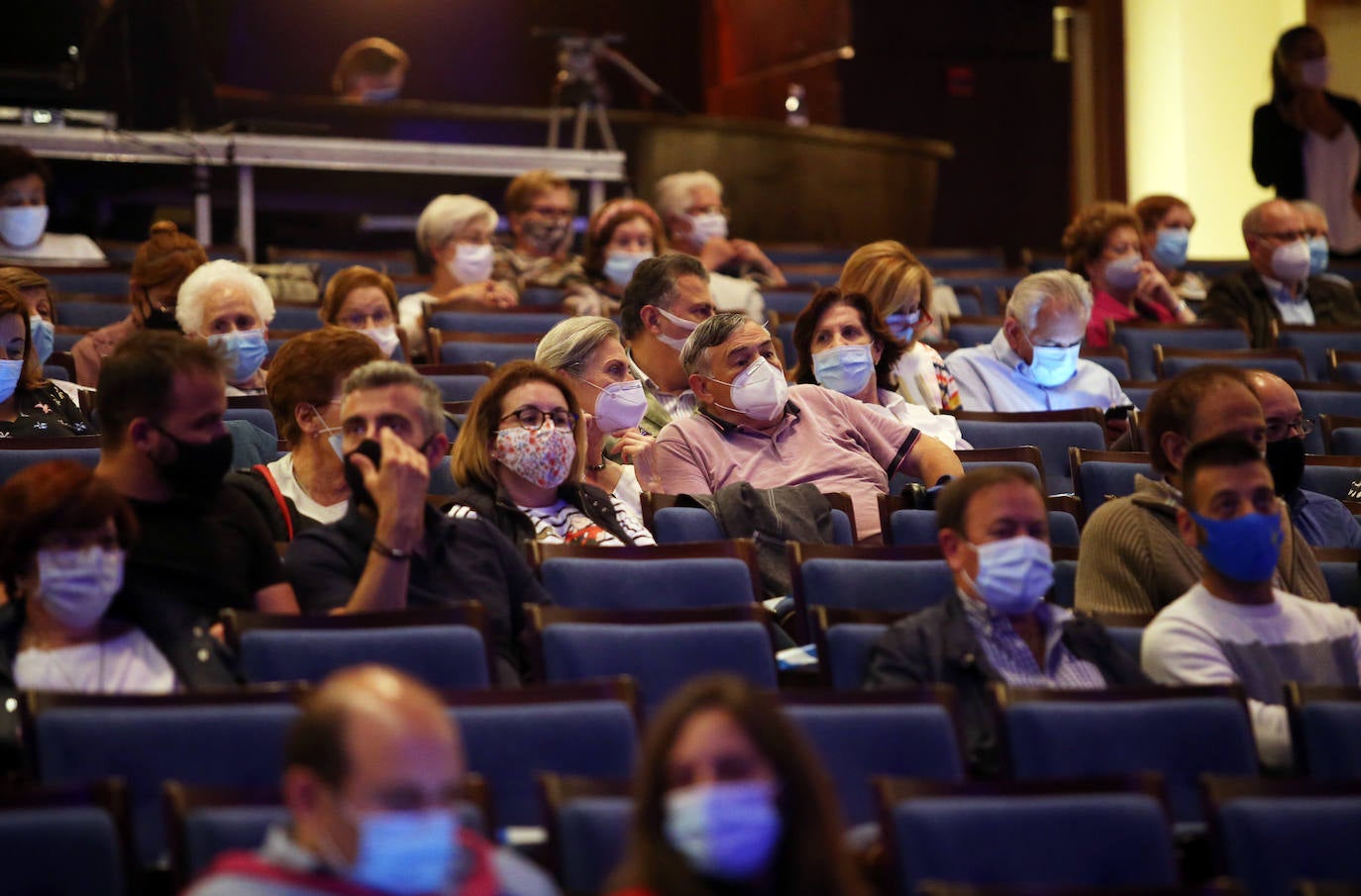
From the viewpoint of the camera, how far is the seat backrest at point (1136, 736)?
8.04ft

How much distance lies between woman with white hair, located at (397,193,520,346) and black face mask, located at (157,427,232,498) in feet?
9.68

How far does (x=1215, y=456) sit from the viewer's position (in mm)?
2951

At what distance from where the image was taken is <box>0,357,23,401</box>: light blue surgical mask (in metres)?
3.85

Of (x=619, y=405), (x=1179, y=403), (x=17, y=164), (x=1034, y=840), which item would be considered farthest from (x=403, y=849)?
(x=17, y=164)

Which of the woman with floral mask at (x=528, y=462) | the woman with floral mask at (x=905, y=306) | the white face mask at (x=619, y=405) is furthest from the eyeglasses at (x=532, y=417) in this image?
the woman with floral mask at (x=905, y=306)

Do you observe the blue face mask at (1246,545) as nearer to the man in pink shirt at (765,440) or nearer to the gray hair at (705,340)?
the man in pink shirt at (765,440)

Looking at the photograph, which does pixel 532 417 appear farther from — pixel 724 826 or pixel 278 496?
pixel 724 826

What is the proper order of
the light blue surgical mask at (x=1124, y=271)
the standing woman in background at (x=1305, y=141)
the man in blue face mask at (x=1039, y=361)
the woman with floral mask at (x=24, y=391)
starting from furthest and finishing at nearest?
the standing woman in background at (x=1305, y=141), the light blue surgical mask at (x=1124, y=271), the man in blue face mask at (x=1039, y=361), the woman with floral mask at (x=24, y=391)

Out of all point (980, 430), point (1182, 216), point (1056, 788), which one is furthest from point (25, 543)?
point (1182, 216)

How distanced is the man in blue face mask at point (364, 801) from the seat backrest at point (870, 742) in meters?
0.69

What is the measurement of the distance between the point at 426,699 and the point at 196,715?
57 cm

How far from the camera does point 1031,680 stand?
2801mm

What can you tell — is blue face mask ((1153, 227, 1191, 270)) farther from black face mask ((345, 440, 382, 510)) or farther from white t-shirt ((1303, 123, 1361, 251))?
black face mask ((345, 440, 382, 510))

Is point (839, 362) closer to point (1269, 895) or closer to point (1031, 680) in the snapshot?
point (1031, 680)
